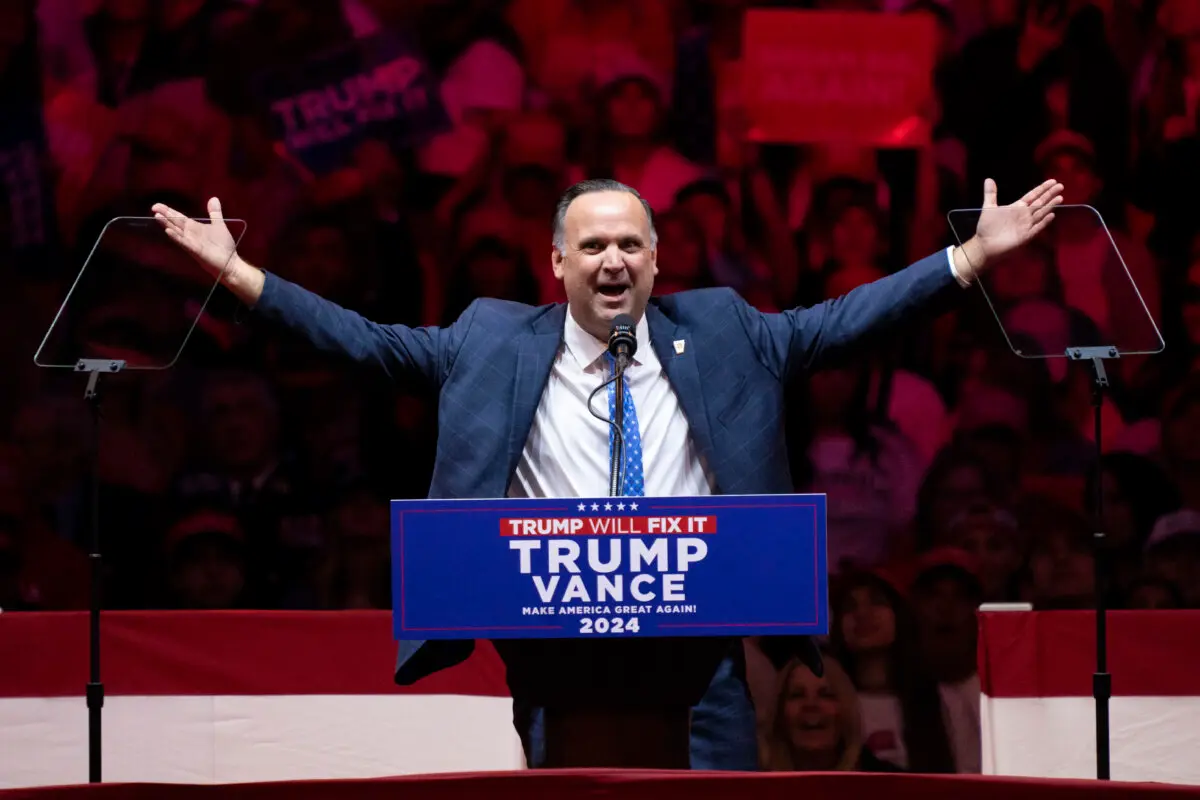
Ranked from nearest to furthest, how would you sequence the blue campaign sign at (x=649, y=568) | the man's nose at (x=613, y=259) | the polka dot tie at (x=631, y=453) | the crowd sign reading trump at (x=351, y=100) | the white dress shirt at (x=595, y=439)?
1. the blue campaign sign at (x=649, y=568)
2. the polka dot tie at (x=631, y=453)
3. the white dress shirt at (x=595, y=439)
4. the man's nose at (x=613, y=259)
5. the crowd sign reading trump at (x=351, y=100)

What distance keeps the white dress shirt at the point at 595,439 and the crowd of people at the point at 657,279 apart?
61.2 inches

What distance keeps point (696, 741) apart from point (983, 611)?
54.8 inches

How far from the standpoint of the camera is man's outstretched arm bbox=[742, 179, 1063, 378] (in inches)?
92.4

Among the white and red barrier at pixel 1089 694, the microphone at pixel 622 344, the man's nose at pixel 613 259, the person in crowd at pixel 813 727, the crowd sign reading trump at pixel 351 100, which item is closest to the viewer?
the microphone at pixel 622 344

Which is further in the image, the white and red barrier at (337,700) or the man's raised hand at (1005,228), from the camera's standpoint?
the white and red barrier at (337,700)

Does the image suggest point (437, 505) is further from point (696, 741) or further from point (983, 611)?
point (983, 611)

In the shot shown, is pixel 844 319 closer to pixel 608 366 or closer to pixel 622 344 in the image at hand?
pixel 608 366

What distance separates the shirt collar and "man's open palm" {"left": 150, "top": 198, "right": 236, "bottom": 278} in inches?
23.3

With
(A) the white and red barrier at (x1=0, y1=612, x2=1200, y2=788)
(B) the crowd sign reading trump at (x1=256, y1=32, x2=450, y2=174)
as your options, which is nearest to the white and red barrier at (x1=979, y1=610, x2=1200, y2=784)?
(A) the white and red barrier at (x1=0, y1=612, x2=1200, y2=788)

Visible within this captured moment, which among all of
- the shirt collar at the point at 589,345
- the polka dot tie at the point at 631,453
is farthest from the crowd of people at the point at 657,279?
the polka dot tie at the point at 631,453

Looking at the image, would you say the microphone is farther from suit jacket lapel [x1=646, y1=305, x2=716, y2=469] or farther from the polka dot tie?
suit jacket lapel [x1=646, y1=305, x2=716, y2=469]

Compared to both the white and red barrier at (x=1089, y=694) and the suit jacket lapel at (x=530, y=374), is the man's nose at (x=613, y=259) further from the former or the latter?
the white and red barrier at (x=1089, y=694)

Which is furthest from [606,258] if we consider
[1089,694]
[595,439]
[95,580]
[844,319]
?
[1089,694]

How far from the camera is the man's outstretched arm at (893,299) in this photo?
2.35 meters
